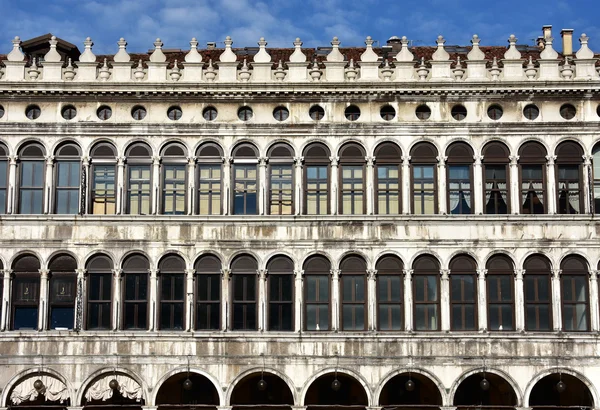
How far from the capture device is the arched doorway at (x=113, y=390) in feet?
105

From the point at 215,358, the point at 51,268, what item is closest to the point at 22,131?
the point at 51,268

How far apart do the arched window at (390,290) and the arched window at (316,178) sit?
97.6 inches

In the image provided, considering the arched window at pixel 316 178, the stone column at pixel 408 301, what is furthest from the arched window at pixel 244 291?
the stone column at pixel 408 301

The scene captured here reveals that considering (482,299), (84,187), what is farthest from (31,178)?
(482,299)

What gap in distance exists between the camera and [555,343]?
31.9 m

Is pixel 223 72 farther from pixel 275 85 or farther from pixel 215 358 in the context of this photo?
pixel 215 358

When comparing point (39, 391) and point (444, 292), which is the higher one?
point (444, 292)

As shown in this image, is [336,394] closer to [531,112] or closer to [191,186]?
[191,186]

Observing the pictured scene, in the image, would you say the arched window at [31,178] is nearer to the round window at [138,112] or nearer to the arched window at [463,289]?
the round window at [138,112]

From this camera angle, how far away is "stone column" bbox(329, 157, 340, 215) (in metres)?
32.9

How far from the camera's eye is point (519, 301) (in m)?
32.2

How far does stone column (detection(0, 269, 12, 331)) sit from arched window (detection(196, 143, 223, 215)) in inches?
233

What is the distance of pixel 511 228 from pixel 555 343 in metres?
3.58

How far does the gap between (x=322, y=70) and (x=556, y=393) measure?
1209 cm
